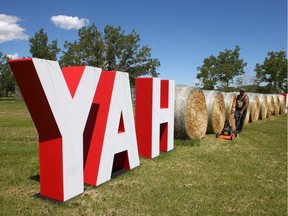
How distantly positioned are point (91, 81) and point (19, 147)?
4.46m

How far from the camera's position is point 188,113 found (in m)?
8.92

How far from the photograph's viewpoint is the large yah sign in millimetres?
3984

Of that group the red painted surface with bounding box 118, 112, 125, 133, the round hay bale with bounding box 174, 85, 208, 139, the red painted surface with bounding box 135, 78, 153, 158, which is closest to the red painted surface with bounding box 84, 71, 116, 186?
the red painted surface with bounding box 118, 112, 125, 133

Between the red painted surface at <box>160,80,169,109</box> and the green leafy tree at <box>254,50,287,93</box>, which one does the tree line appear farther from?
the red painted surface at <box>160,80,169,109</box>

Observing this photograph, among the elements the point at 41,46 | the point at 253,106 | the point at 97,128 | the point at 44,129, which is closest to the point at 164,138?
the point at 97,128

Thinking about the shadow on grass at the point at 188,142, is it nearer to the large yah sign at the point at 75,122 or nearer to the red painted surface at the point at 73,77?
the large yah sign at the point at 75,122

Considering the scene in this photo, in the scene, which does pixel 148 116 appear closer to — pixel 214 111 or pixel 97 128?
pixel 97 128

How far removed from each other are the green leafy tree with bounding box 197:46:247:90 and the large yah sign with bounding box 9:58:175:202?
5043 cm

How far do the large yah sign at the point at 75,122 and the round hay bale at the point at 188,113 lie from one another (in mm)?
2923

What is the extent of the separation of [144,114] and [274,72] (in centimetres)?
5872

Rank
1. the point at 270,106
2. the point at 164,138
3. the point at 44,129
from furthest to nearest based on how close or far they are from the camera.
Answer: the point at 270,106
the point at 164,138
the point at 44,129

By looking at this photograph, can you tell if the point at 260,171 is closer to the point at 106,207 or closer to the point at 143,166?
the point at 143,166

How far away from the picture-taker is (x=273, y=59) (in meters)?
58.3

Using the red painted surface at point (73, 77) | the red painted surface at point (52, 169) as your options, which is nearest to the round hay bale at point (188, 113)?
the red painted surface at point (73, 77)
